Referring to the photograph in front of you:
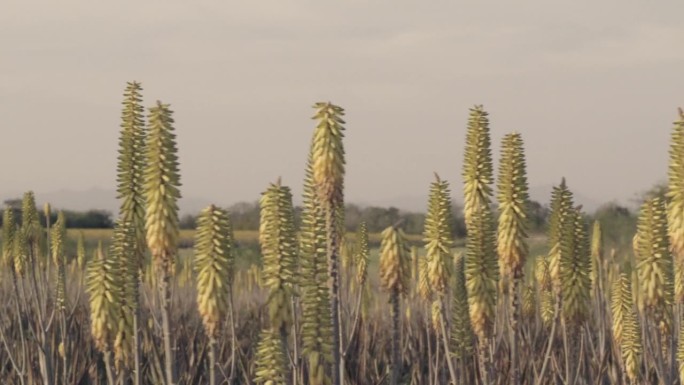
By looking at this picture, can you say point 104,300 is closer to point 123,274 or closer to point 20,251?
point 123,274

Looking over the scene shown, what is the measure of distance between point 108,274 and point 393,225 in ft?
5.52

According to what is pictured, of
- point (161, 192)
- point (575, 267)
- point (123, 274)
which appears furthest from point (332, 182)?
point (575, 267)

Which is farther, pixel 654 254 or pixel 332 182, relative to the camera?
pixel 654 254

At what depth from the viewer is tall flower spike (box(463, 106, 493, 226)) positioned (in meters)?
6.92

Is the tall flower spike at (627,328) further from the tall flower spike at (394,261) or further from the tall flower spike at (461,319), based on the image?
the tall flower spike at (394,261)

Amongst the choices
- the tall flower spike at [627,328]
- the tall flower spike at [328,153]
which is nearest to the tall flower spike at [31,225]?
the tall flower spike at [328,153]

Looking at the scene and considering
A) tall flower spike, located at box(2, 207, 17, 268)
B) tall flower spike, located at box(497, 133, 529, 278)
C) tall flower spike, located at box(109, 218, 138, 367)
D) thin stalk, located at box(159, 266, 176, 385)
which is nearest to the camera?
thin stalk, located at box(159, 266, 176, 385)

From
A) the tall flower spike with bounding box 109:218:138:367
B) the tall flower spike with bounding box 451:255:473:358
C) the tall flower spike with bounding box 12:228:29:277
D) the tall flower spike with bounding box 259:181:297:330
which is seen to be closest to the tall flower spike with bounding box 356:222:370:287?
the tall flower spike with bounding box 451:255:473:358

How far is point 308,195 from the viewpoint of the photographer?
597 centimetres

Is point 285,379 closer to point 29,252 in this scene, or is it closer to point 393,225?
point 393,225

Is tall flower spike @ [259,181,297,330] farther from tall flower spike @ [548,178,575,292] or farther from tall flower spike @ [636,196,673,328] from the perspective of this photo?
tall flower spike @ [636,196,673,328]

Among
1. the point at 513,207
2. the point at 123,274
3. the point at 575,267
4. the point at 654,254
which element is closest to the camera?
the point at 123,274

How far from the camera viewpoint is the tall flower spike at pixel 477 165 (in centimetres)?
692

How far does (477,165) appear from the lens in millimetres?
7043
